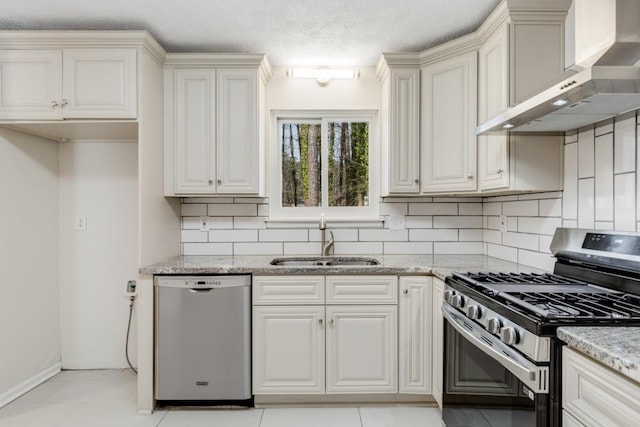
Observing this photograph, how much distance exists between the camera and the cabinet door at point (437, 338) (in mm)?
2213

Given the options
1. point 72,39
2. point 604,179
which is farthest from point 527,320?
point 72,39

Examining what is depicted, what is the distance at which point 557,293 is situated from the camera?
154cm

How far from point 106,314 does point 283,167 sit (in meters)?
1.77

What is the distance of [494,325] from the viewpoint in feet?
4.72

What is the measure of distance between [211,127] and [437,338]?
6.58 feet

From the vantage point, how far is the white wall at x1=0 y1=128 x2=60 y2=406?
242 cm

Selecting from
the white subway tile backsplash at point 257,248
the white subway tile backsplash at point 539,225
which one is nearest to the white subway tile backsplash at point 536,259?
the white subway tile backsplash at point 539,225

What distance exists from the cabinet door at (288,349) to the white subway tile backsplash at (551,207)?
144cm

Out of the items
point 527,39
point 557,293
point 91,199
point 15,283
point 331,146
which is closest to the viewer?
point 557,293

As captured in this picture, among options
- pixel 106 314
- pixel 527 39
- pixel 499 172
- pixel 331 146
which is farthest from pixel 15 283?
pixel 527 39

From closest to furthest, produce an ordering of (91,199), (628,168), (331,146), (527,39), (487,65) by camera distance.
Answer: (628,168), (527,39), (487,65), (91,199), (331,146)

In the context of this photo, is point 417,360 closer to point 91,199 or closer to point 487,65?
point 487,65

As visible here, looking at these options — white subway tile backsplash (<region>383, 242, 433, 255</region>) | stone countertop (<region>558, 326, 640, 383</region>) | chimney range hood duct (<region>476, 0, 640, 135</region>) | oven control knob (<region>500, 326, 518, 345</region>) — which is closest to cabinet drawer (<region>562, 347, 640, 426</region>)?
stone countertop (<region>558, 326, 640, 383</region>)

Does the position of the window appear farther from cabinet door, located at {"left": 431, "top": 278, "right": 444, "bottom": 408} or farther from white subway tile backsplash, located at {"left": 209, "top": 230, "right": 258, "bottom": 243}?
cabinet door, located at {"left": 431, "top": 278, "right": 444, "bottom": 408}
